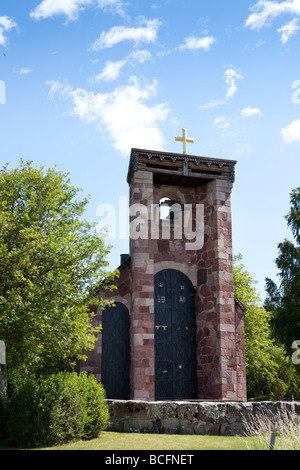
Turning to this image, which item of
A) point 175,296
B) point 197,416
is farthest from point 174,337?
point 197,416

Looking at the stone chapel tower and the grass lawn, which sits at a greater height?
the stone chapel tower

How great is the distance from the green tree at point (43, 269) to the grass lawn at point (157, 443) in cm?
270

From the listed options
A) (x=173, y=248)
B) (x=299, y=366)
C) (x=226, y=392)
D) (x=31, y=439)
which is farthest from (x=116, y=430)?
(x=299, y=366)

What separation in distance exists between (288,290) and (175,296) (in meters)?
13.0

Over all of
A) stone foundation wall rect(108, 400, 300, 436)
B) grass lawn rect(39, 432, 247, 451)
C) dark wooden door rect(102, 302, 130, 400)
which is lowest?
grass lawn rect(39, 432, 247, 451)

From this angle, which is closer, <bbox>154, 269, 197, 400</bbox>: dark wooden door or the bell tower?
the bell tower

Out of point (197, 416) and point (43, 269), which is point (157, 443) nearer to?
point (197, 416)

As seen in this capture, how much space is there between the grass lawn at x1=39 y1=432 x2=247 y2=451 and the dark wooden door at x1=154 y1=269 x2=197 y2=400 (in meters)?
6.15

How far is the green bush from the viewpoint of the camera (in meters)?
10.7

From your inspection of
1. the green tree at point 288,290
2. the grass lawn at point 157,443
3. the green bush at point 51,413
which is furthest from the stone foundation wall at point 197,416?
the green tree at point 288,290

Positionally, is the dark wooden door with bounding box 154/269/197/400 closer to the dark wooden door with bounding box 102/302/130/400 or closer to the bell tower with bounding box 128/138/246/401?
the bell tower with bounding box 128/138/246/401

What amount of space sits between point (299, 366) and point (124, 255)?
53.1ft

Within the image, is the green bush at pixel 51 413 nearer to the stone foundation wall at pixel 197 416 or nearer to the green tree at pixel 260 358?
the stone foundation wall at pixel 197 416

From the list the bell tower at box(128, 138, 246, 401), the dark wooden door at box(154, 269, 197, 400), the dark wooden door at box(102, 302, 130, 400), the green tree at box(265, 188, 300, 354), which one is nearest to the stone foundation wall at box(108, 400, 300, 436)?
the bell tower at box(128, 138, 246, 401)
